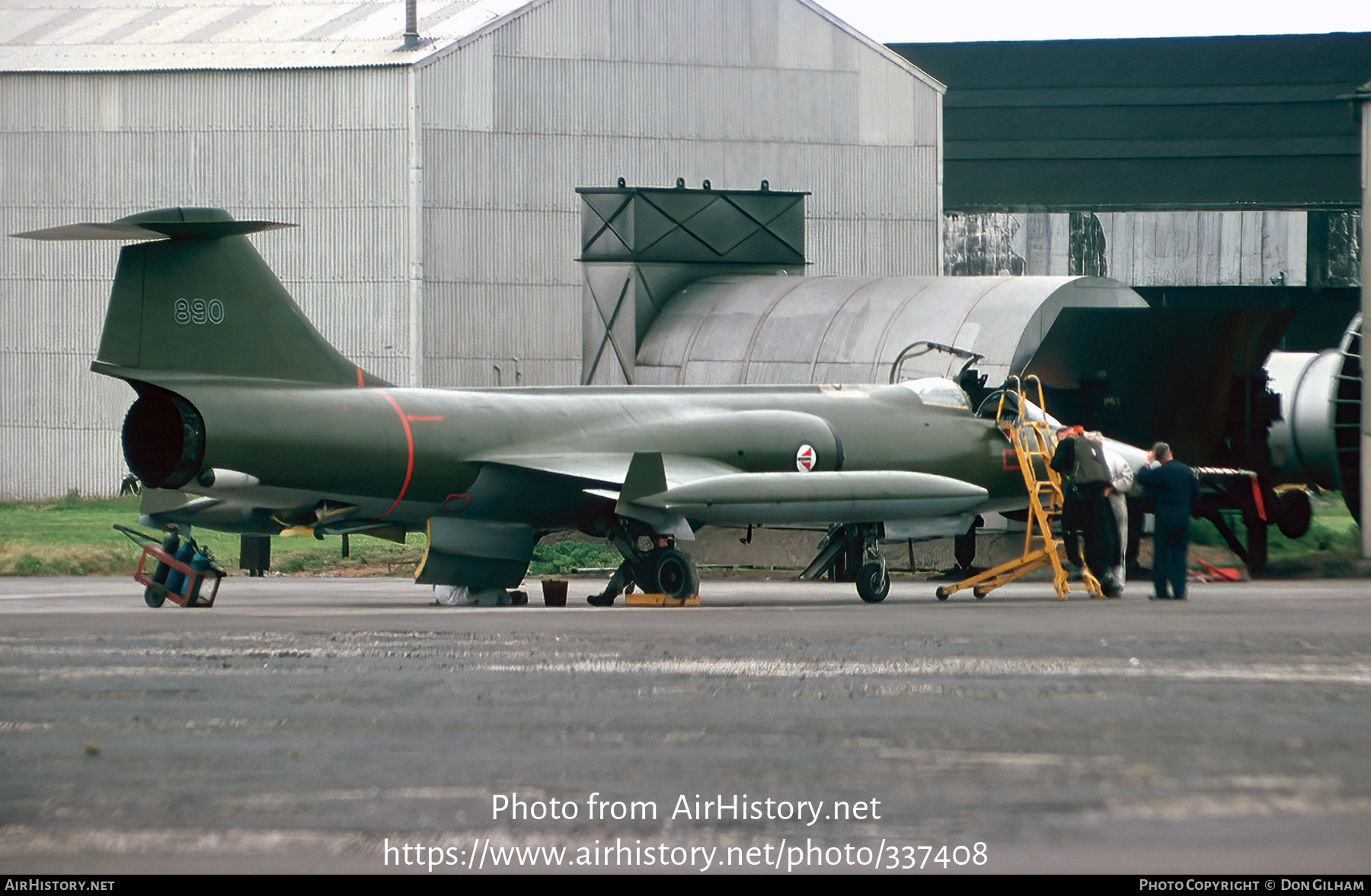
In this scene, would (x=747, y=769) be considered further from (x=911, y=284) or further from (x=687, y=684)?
(x=911, y=284)

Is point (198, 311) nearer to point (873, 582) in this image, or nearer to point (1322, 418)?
point (873, 582)

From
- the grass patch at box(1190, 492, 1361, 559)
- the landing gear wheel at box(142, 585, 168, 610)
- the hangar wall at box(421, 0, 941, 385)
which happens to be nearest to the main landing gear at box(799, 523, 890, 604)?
the landing gear wheel at box(142, 585, 168, 610)

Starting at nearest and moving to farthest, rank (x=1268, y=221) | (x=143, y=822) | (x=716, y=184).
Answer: (x=143, y=822)
(x=716, y=184)
(x=1268, y=221)

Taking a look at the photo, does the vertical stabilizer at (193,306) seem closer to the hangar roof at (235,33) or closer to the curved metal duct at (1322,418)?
the curved metal duct at (1322,418)

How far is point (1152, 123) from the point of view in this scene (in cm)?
6028

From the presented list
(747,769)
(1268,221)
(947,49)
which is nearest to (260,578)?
(747,769)

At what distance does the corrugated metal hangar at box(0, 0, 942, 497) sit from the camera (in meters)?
40.6

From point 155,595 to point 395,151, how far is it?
20991 millimetres

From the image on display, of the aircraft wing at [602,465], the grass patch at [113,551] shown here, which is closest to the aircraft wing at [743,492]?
the aircraft wing at [602,465]

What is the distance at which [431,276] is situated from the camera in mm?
40625

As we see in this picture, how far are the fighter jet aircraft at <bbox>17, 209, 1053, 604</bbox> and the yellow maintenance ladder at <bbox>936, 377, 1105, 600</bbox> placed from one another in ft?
1.28

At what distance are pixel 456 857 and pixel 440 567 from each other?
580 inches

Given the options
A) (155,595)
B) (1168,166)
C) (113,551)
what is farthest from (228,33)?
(1168,166)

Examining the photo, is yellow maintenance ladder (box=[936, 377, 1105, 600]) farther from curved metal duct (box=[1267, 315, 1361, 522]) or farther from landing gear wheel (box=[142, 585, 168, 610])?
landing gear wheel (box=[142, 585, 168, 610])
